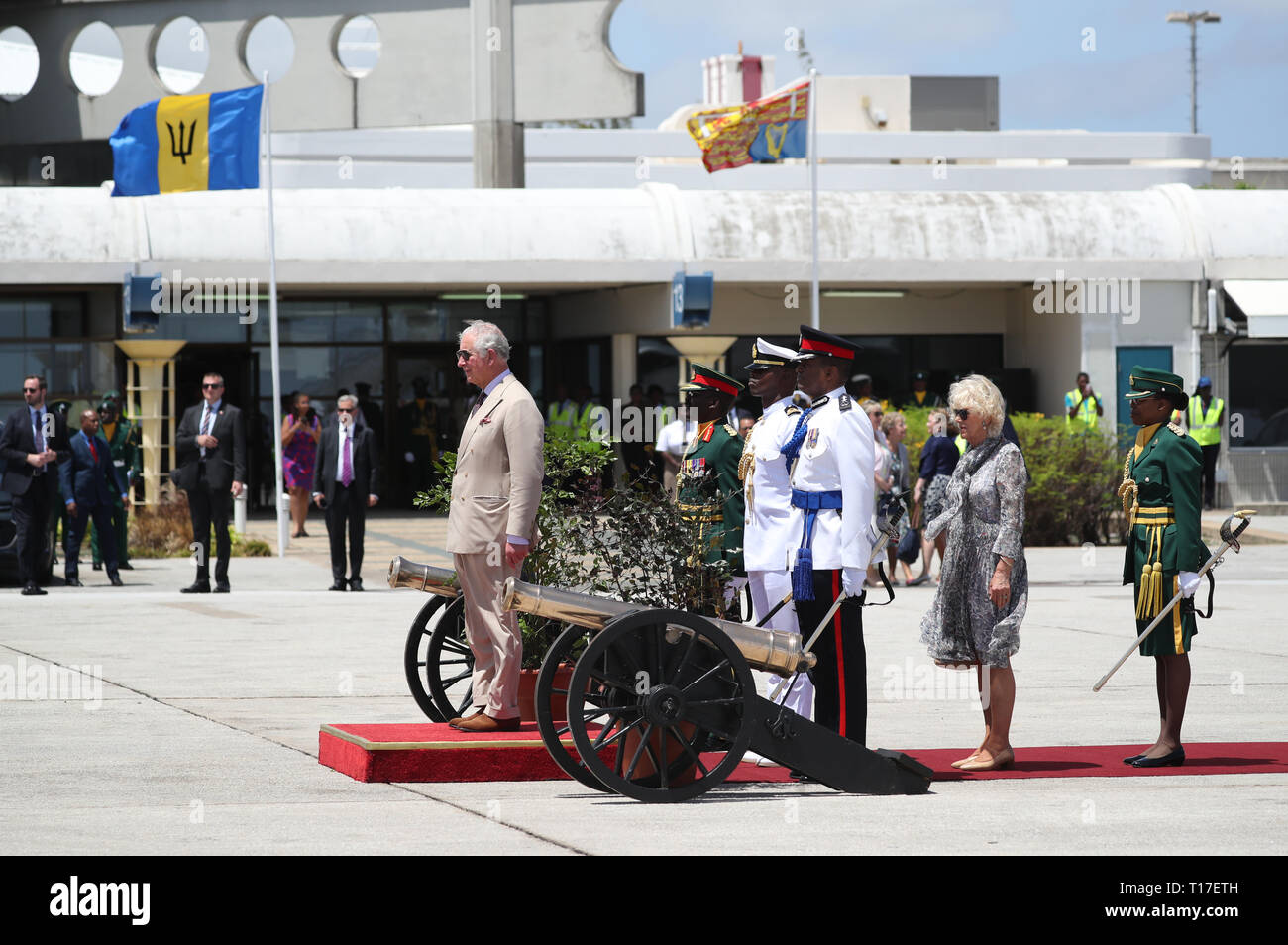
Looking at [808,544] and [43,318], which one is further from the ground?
[43,318]

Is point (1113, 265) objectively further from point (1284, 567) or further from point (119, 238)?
point (119, 238)

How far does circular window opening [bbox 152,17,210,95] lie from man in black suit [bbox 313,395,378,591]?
42.7ft

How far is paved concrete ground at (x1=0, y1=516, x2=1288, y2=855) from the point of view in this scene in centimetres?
666

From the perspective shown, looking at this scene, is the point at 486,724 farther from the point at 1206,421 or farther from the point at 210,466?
the point at 1206,421

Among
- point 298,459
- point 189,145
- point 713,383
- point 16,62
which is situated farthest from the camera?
point 16,62

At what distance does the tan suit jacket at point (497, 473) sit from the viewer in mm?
7980

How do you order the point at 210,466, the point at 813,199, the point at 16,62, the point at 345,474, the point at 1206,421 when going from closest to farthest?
1. the point at 210,466
2. the point at 345,474
3. the point at 813,199
4. the point at 1206,421
5. the point at 16,62

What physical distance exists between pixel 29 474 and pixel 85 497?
1090 millimetres

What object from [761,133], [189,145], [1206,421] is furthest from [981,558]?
[1206,421]

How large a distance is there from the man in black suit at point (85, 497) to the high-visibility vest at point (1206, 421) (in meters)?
15.1

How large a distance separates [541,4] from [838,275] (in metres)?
5.97

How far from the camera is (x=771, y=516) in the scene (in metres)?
8.36
